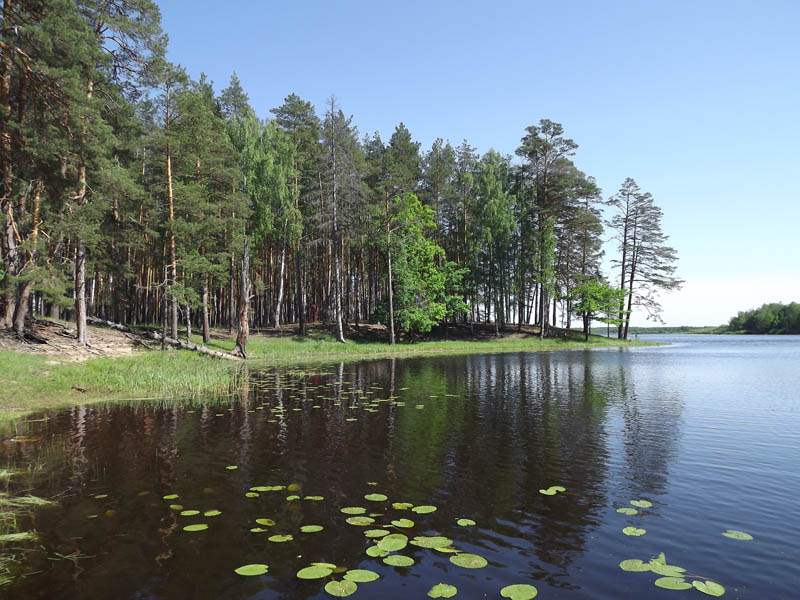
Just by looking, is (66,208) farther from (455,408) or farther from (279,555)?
(279,555)

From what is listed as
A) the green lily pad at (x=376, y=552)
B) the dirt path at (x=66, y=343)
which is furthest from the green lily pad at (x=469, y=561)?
the dirt path at (x=66, y=343)

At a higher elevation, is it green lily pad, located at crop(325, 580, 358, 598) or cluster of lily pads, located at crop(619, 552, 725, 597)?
cluster of lily pads, located at crop(619, 552, 725, 597)

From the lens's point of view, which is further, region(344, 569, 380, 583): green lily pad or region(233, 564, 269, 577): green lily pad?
region(233, 564, 269, 577): green lily pad

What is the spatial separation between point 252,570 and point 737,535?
5783mm

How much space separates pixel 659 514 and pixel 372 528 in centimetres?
400

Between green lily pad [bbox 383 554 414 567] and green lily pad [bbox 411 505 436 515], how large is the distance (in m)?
1.29

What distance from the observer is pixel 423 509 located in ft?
20.6

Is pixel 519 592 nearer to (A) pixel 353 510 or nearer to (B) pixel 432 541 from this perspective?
(B) pixel 432 541

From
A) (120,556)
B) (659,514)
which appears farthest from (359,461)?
(659,514)

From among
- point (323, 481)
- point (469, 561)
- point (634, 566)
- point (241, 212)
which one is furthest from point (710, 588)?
point (241, 212)

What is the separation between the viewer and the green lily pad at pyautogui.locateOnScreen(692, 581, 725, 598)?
4.22 metres

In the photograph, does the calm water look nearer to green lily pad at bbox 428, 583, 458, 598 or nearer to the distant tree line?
green lily pad at bbox 428, 583, 458, 598

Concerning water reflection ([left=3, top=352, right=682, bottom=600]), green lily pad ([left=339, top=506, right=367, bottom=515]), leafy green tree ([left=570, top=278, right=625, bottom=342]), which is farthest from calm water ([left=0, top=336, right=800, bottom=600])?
leafy green tree ([left=570, top=278, right=625, bottom=342])

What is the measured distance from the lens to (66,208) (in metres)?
22.2
